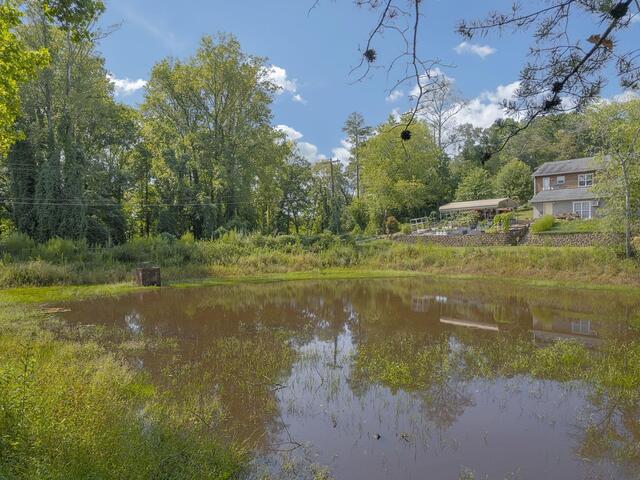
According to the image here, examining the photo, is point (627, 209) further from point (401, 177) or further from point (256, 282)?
point (401, 177)

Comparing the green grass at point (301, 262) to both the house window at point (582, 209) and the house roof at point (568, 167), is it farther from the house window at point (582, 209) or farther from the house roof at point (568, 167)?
the house roof at point (568, 167)

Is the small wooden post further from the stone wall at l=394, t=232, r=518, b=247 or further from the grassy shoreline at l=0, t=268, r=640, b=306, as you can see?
the stone wall at l=394, t=232, r=518, b=247

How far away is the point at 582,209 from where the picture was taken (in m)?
36.7

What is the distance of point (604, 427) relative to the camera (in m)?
6.66

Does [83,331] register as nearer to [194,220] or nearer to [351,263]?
[351,263]

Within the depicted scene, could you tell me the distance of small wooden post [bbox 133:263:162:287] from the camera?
72.3ft

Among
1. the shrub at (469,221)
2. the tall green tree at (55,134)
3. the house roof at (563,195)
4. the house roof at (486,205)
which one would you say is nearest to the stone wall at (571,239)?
the shrub at (469,221)

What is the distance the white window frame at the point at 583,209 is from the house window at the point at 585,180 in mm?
2158

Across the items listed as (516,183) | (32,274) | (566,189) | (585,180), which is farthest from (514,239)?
(32,274)

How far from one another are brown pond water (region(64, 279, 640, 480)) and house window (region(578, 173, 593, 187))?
963 inches

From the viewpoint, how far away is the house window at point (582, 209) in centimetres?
3634

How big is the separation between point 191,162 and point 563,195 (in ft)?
105

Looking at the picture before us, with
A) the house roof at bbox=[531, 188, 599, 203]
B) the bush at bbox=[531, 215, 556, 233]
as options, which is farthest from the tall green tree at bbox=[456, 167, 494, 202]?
the bush at bbox=[531, 215, 556, 233]

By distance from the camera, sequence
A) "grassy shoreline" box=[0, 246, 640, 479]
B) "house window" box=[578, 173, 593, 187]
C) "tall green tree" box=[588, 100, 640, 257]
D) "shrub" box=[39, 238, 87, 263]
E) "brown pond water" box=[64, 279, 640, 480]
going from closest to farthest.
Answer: "grassy shoreline" box=[0, 246, 640, 479], "brown pond water" box=[64, 279, 640, 480], "tall green tree" box=[588, 100, 640, 257], "shrub" box=[39, 238, 87, 263], "house window" box=[578, 173, 593, 187]
